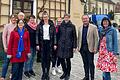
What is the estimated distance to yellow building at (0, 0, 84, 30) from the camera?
45.7 feet

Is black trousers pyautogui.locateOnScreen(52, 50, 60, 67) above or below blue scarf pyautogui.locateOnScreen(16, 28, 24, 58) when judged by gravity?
→ below

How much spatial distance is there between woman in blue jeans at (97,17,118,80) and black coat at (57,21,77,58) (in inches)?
40.5

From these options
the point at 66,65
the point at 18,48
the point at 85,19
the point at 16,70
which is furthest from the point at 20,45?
the point at 85,19

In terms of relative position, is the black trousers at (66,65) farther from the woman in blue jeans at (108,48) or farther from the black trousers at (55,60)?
the woman in blue jeans at (108,48)

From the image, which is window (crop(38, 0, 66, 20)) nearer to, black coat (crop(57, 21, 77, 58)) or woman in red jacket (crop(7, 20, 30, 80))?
black coat (crop(57, 21, 77, 58))

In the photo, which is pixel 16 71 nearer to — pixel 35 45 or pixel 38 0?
pixel 35 45

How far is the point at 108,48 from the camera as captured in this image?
7289 millimetres

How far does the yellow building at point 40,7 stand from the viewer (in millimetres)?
13926

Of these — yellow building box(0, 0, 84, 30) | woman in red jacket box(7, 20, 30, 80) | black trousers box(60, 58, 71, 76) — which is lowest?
black trousers box(60, 58, 71, 76)

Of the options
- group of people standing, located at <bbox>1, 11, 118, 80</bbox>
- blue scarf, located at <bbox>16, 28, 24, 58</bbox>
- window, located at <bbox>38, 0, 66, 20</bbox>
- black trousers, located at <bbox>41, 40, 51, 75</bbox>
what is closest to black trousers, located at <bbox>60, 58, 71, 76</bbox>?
group of people standing, located at <bbox>1, 11, 118, 80</bbox>

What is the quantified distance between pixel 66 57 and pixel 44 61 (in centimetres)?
61

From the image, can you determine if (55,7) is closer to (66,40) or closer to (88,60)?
(66,40)

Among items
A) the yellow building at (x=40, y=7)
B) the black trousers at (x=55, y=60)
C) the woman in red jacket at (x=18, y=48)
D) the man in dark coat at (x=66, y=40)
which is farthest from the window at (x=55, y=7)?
the woman in red jacket at (x=18, y=48)

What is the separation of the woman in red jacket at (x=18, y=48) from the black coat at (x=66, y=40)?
1.24 m
